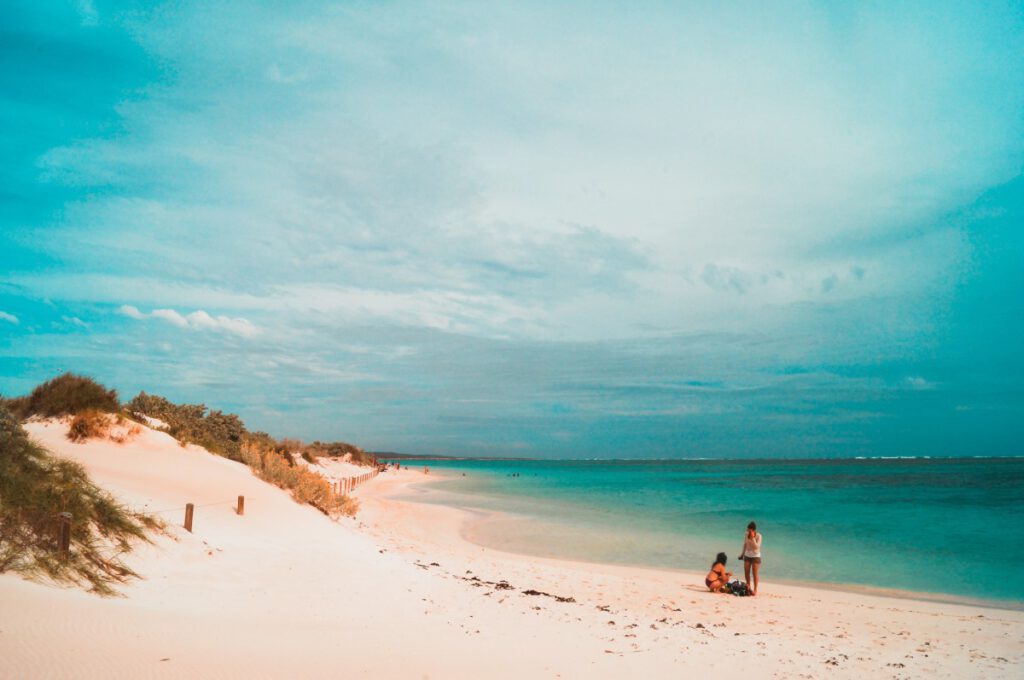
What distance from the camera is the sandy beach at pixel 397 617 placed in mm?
6266

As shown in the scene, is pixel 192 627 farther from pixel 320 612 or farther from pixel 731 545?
pixel 731 545

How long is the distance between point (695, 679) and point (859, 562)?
612 inches

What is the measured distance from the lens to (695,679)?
810 cm

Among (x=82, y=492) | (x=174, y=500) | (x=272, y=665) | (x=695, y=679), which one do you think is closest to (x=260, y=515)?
(x=174, y=500)

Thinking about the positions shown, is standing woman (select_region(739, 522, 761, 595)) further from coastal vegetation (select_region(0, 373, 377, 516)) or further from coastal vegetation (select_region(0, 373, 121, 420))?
coastal vegetation (select_region(0, 373, 121, 420))

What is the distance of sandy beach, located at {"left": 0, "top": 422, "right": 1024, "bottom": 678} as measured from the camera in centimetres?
627

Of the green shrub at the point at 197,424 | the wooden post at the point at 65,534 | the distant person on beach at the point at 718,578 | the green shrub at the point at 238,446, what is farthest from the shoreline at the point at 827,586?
the wooden post at the point at 65,534

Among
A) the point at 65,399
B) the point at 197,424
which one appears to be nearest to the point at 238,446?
the point at 197,424

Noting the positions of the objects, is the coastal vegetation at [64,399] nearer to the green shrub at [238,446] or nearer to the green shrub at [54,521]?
the green shrub at [238,446]

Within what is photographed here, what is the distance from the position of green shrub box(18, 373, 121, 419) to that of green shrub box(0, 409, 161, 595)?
9375mm

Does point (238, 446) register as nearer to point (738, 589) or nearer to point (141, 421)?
point (141, 421)

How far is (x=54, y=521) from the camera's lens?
8.18 metres

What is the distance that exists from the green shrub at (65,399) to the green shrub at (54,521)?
9.37 m

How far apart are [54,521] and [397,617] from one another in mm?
4867
